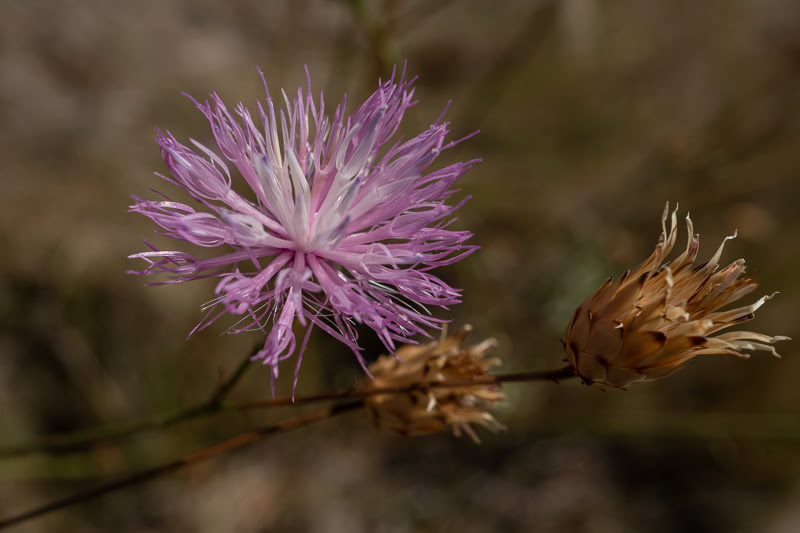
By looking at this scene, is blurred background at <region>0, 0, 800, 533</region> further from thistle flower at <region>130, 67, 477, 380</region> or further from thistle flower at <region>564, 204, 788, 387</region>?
thistle flower at <region>564, 204, 788, 387</region>

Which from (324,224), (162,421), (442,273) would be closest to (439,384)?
(324,224)

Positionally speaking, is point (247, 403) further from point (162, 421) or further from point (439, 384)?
point (439, 384)

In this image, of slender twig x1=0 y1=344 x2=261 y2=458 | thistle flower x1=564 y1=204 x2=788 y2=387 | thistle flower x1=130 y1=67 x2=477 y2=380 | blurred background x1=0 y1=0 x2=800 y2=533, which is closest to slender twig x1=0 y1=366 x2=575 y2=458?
slender twig x1=0 y1=344 x2=261 y2=458

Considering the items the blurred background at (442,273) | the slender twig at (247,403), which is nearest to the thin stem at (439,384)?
the slender twig at (247,403)

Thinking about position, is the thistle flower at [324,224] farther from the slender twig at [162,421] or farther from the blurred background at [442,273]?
the blurred background at [442,273]

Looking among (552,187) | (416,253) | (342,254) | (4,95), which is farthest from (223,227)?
(552,187)
